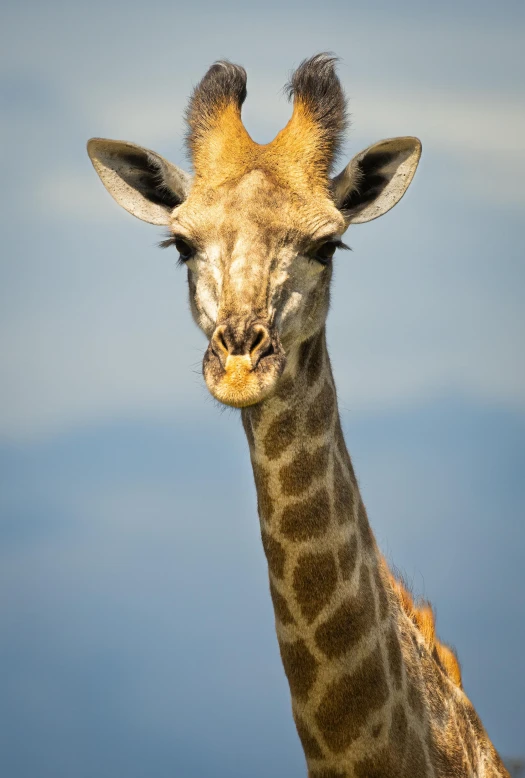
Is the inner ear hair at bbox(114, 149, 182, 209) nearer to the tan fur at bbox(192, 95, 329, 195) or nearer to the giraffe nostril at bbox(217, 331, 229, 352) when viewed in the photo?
the tan fur at bbox(192, 95, 329, 195)

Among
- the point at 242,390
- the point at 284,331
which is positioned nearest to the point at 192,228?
the point at 284,331

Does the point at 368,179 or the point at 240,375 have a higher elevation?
the point at 368,179

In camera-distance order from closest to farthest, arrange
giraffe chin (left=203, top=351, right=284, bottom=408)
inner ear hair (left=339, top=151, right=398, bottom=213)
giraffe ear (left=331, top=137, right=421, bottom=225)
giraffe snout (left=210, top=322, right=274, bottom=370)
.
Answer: giraffe chin (left=203, top=351, right=284, bottom=408), giraffe snout (left=210, top=322, right=274, bottom=370), giraffe ear (left=331, top=137, right=421, bottom=225), inner ear hair (left=339, top=151, right=398, bottom=213)

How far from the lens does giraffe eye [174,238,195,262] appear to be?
870 cm

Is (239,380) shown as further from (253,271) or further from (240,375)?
(253,271)

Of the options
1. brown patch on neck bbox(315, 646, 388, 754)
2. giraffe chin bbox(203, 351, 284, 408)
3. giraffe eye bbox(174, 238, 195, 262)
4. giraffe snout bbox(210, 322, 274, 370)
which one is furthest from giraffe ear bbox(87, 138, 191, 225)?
brown patch on neck bbox(315, 646, 388, 754)

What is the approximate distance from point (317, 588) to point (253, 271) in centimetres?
244

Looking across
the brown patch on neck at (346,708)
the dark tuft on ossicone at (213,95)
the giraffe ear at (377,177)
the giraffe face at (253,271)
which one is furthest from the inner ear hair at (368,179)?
the brown patch on neck at (346,708)

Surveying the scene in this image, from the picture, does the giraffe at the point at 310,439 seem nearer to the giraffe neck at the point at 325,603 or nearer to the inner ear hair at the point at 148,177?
the giraffe neck at the point at 325,603

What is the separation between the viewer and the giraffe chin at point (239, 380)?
715 centimetres

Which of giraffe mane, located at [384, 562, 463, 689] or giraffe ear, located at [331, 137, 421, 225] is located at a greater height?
giraffe ear, located at [331, 137, 421, 225]

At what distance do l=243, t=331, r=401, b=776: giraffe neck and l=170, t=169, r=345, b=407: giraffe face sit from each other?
0.59m

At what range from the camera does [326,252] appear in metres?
8.73

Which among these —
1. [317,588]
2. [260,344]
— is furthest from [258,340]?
[317,588]
